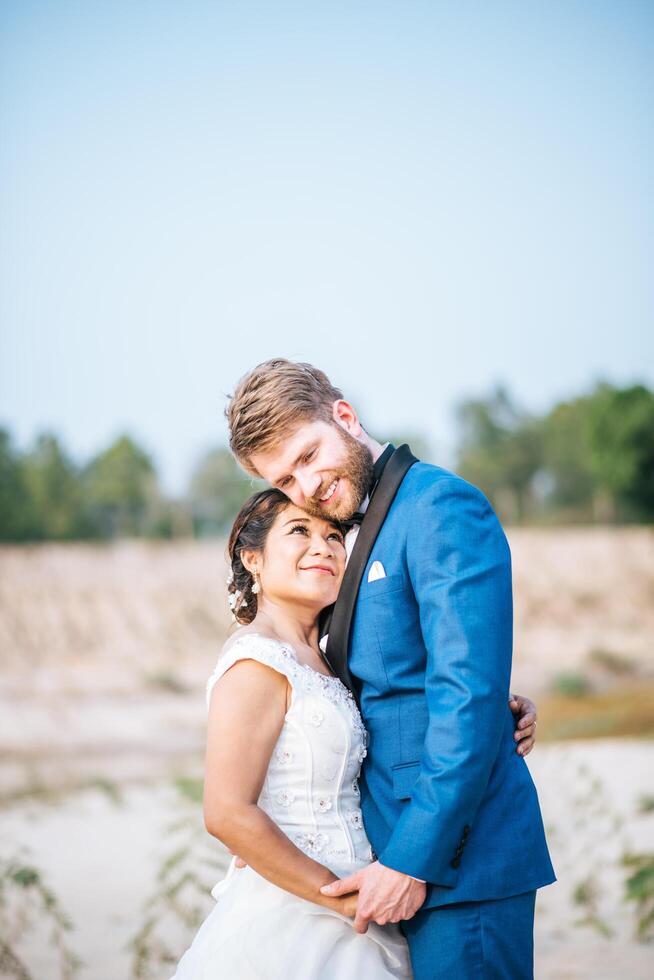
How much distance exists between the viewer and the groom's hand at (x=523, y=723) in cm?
315

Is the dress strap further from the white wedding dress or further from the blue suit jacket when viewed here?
the blue suit jacket

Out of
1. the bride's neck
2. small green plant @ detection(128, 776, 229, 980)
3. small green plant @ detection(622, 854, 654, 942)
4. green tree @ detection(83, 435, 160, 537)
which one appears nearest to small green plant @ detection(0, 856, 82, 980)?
small green plant @ detection(128, 776, 229, 980)

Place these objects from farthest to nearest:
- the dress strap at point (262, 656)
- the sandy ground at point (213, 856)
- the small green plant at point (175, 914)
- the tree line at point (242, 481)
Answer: the tree line at point (242, 481), the sandy ground at point (213, 856), the small green plant at point (175, 914), the dress strap at point (262, 656)

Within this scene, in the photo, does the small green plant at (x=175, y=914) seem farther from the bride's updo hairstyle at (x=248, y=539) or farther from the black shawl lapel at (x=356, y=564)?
the black shawl lapel at (x=356, y=564)

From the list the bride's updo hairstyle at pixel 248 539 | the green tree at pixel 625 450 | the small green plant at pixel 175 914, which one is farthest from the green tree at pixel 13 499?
the bride's updo hairstyle at pixel 248 539

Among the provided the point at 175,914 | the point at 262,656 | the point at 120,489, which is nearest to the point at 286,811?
the point at 262,656

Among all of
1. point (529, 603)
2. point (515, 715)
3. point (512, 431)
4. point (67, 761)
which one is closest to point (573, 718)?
point (529, 603)

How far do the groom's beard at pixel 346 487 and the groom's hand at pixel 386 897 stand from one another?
1.03m

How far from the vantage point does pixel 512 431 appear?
3609 centimetres

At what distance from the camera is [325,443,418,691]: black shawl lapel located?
10.1 feet

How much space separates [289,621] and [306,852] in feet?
2.37

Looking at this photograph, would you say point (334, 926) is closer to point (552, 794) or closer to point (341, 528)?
point (341, 528)

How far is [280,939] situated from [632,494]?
2781cm

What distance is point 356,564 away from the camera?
10.1ft
